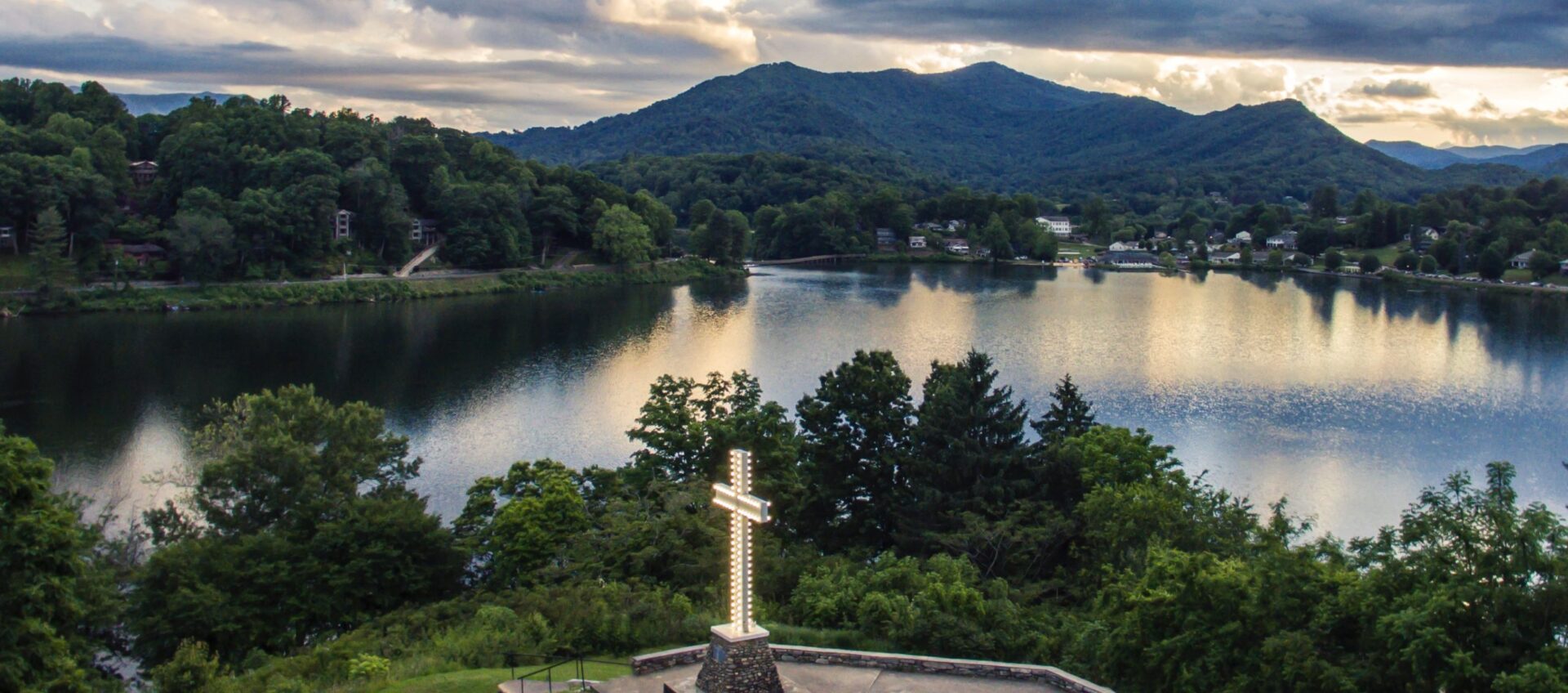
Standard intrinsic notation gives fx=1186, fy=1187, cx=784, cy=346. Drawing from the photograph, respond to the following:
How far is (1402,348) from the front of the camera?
53375mm

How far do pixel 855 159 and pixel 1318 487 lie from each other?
16695cm

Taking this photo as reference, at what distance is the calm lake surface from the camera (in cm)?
3203

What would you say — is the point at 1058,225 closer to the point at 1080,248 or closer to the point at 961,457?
the point at 1080,248

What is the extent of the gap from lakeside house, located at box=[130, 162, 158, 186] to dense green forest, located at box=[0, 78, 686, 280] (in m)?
0.39

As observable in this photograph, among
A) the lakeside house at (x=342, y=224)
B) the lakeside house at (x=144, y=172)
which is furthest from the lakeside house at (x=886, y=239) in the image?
the lakeside house at (x=144, y=172)

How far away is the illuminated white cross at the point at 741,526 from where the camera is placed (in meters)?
12.6

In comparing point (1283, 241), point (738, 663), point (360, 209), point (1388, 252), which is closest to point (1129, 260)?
point (1283, 241)

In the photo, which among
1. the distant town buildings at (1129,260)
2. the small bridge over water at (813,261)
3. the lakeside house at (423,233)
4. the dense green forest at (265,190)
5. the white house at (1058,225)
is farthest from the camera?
the white house at (1058,225)

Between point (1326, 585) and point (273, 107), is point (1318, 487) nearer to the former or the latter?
point (1326, 585)

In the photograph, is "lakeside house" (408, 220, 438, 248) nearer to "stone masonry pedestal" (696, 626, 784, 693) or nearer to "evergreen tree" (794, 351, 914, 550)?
"evergreen tree" (794, 351, 914, 550)

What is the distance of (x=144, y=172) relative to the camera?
73.4m

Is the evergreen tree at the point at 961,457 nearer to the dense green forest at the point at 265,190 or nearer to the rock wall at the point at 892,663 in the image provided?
the rock wall at the point at 892,663

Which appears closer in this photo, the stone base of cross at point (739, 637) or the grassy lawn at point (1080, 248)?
the stone base of cross at point (739, 637)

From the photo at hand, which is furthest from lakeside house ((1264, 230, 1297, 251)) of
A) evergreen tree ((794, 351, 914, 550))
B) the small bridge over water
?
evergreen tree ((794, 351, 914, 550))
